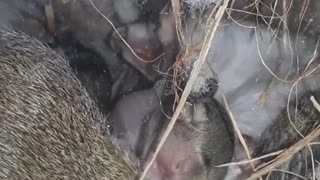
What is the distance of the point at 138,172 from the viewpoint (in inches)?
47.1

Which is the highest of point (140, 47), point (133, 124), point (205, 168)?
point (140, 47)

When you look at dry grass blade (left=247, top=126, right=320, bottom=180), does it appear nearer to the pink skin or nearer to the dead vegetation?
the dead vegetation

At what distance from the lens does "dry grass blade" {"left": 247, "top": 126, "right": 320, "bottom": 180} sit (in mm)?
1045

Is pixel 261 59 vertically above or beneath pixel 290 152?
above

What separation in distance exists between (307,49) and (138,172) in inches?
14.2

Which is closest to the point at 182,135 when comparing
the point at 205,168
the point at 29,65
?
the point at 205,168

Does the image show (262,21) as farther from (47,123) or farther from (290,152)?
(47,123)

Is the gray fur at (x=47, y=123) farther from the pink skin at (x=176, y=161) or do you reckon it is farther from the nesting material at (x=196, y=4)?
the nesting material at (x=196, y=4)

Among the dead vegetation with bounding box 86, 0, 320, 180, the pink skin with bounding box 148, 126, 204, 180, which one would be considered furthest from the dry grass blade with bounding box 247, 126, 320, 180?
the pink skin with bounding box 148, 126, 204, 180

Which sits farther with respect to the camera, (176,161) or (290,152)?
(176,161)

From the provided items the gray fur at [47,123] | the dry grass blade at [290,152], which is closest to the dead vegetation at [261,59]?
the dry grass blade at [290,152]

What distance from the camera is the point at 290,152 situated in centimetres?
106

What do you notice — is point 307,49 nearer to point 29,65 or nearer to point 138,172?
point 138,172

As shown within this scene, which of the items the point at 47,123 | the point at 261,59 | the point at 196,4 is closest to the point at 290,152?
the point at 261,59
